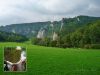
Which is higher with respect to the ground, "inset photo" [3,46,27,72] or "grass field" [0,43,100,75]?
"inset photo" [3,46,27,72]

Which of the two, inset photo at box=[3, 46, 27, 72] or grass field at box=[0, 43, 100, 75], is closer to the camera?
inset photo at box=[3, 46, 27, 72]

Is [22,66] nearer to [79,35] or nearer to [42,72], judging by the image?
[42,72]

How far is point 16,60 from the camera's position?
1845 centimetres

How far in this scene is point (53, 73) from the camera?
80.6ft

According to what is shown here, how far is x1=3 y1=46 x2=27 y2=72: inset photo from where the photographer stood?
18453 mm

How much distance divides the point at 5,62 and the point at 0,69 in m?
7.26

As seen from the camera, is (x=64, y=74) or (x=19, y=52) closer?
(x=19, y=52)

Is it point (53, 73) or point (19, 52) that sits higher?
point (19, 52)

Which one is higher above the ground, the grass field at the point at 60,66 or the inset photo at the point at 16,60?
the inset photo at the point at 16,60

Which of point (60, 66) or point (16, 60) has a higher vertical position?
point (16, 60)

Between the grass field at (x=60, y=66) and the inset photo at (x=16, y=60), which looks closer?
the inset photo at (x=16, y=60)

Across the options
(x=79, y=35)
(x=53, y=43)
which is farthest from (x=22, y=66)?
(x=79, y=35)

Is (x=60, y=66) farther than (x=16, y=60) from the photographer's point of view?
Yes

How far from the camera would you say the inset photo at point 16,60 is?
18.5 metres
